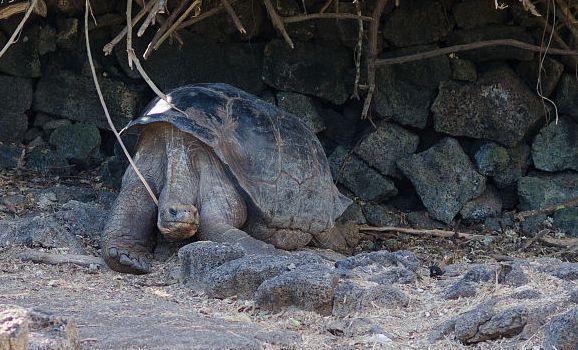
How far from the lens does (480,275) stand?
4.05 m

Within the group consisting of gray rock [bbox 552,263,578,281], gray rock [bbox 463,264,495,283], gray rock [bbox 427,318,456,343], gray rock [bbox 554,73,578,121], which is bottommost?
gray rock [bbox 427,318,456,343]

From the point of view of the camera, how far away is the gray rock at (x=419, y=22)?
278 inches

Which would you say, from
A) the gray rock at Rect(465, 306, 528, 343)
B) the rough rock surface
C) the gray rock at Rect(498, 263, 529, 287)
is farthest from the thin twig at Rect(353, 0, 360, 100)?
the rough rock surface

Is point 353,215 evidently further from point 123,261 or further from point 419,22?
point 123,261

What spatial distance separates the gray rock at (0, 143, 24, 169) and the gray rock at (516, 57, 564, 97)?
3407 mm

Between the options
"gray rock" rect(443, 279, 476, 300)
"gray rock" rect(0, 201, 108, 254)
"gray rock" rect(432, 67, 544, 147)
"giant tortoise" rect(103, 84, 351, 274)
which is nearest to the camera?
"gray rock" rect(443, 279, 476, 300)

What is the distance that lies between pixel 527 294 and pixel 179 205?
217 centimetres

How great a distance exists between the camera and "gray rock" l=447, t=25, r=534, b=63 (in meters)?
7.02

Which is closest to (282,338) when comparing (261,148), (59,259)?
(59,259)

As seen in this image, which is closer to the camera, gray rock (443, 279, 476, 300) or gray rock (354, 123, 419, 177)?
gray rock (443, 279, 476, 300)

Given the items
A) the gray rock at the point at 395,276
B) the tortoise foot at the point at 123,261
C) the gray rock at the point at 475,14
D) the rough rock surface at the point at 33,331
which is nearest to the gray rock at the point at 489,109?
the gray rock at the point at 475,14

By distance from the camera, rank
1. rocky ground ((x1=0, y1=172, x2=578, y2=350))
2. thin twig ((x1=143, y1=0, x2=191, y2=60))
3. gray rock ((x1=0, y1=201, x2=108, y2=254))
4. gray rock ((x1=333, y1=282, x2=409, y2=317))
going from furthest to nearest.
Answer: thin twig ((x1=143, y1=0, x2=191, y2=60)) → gray rock ((x1=0, y1=201, x2=108, y2=254)) → gray rock ((x1=333, y1=282, x2=409, y2=317)) → rocky ground ((x1=0, y1=172, x2=578, y2=350))

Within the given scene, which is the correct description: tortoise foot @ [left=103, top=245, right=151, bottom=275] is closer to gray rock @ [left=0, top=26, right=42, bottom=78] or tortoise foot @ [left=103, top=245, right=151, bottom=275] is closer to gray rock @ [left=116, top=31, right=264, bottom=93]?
gray rock @ [left=116, top=31, right=264, bottom=93]

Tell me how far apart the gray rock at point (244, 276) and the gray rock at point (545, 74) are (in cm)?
340
